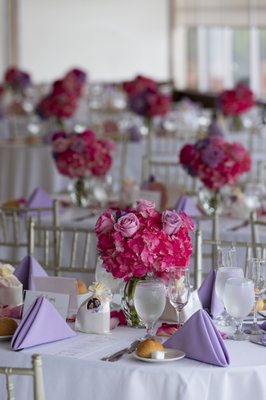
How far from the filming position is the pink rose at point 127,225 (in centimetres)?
305

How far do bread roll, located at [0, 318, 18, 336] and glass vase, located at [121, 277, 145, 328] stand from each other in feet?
1.14

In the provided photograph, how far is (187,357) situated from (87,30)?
13.0 metres

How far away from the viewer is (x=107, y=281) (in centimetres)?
346

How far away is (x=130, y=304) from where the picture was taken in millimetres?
3152

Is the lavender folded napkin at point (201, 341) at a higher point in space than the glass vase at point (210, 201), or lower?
lower

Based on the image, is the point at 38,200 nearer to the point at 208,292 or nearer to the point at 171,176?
the point at 208,292

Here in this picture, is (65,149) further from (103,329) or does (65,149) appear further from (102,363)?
(102,363)

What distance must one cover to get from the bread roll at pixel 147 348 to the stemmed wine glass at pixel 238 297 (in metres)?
0.27

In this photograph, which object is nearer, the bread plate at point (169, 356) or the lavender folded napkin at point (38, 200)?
the bread plate at point (169, 356)

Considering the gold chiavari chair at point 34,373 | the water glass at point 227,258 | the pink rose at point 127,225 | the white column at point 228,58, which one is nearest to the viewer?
the gold chiavari chair at point 34,373

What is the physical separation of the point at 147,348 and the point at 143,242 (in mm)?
368

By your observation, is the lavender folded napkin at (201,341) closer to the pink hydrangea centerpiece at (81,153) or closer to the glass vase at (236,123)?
the pink hydrangea centerpiece at (81,153)

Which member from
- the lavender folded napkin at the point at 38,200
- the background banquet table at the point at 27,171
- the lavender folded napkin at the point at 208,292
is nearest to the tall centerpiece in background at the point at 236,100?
the background banquet table at the point at 27,171

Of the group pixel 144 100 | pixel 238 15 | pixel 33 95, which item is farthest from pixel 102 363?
pixel 238 15
